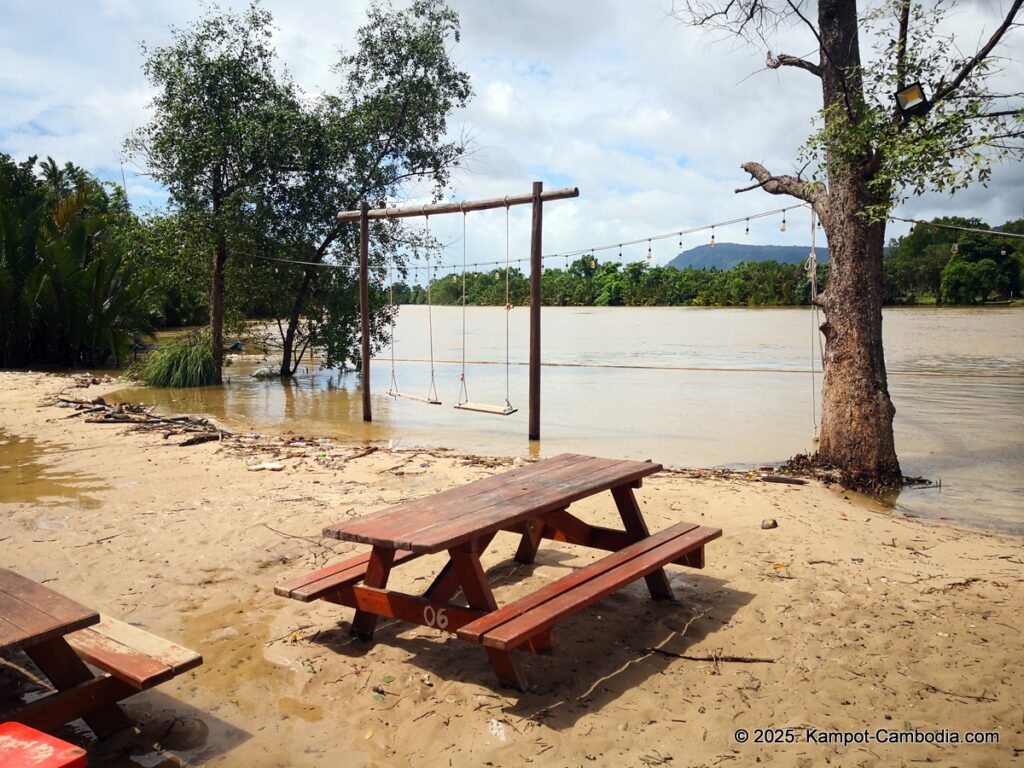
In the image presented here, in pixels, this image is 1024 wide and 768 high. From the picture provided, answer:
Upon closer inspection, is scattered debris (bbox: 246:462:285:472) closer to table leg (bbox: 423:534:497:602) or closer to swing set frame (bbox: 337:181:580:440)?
swing set frame (bbox: 337:181:580:440)

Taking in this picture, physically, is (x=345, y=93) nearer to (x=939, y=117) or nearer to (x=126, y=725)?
(x=939, y=117)

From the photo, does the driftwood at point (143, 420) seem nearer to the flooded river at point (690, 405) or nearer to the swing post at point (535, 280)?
the flooded river at point (690, 405)

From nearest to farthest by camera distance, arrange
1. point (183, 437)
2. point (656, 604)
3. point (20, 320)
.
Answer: point (656, 604)
point (183, 437)
point (20, 320)

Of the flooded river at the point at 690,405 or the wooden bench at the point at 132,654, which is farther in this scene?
the flooded river at the point at 690,405

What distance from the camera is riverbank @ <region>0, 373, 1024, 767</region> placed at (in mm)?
2826

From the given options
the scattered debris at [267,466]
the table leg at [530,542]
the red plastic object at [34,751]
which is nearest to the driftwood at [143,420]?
the scattered debris at [267,466]

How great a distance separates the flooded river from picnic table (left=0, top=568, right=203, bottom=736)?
602 centimetres

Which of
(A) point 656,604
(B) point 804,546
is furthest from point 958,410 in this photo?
(A) point 656,604

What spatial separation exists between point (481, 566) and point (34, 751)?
6.29 feet

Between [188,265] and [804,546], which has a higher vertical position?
[188,265]

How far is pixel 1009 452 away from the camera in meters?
9.43

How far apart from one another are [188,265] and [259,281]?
4.83ft

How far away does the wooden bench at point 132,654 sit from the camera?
266 centimetres

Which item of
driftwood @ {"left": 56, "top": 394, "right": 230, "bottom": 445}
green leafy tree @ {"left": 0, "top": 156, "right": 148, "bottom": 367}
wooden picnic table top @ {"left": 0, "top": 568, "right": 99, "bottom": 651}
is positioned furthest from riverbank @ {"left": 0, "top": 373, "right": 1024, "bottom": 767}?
green leafy tree @ {"left": 0, "top": 156, "right": 148, "bottom": 367}
